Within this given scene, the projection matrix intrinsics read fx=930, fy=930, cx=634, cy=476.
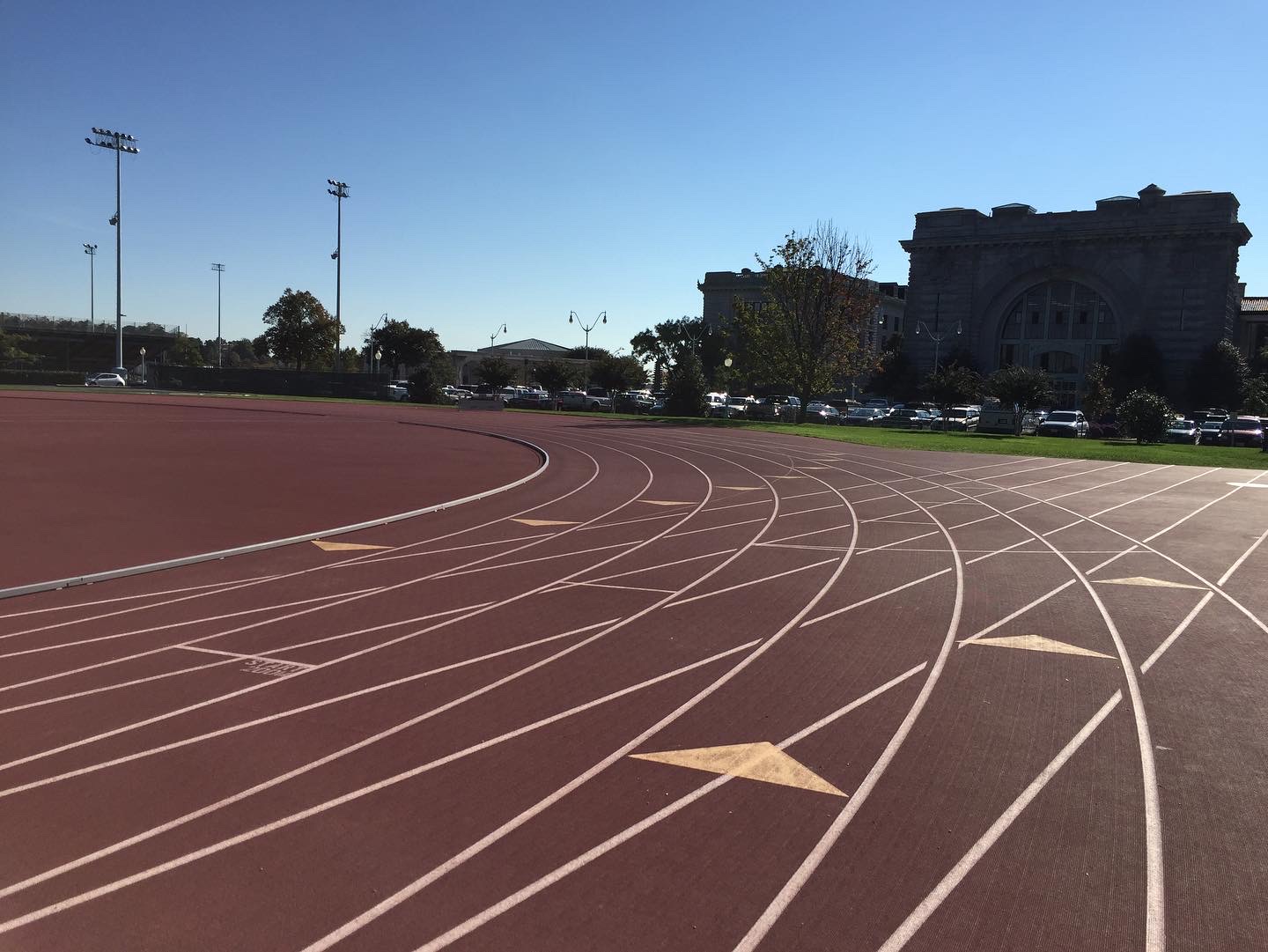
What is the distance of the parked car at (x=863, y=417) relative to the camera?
62.2m

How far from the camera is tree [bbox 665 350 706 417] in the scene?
59.8 metres

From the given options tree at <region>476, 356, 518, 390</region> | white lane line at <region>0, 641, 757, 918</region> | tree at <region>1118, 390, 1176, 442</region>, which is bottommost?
white lane line at <region>0, 641, 757, 918</region>

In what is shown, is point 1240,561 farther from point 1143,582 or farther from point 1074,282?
point 1074,282

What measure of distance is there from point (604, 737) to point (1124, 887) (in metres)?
2.70

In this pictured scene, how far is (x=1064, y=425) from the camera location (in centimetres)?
4788

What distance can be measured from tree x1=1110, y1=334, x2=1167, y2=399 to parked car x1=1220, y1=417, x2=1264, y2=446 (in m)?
30.0

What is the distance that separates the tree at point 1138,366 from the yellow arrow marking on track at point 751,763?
80245mm

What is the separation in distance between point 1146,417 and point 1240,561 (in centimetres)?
3091

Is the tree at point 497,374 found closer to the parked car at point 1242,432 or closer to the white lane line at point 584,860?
the parked car at point 1242,432

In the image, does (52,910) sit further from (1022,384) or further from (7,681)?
(1022,384)

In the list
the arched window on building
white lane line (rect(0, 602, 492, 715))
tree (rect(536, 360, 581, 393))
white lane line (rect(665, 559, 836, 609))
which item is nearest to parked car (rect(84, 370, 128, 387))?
tree (rect(536, 360, 581, 393))

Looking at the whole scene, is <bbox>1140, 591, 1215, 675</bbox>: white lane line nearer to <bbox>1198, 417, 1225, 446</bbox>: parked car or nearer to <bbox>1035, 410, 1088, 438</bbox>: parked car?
<bbox>1035, 410, 1088, 438</bbox>: parked car

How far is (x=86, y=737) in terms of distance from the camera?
5.23 meters

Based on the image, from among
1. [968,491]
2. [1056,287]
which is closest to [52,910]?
[968,491]
